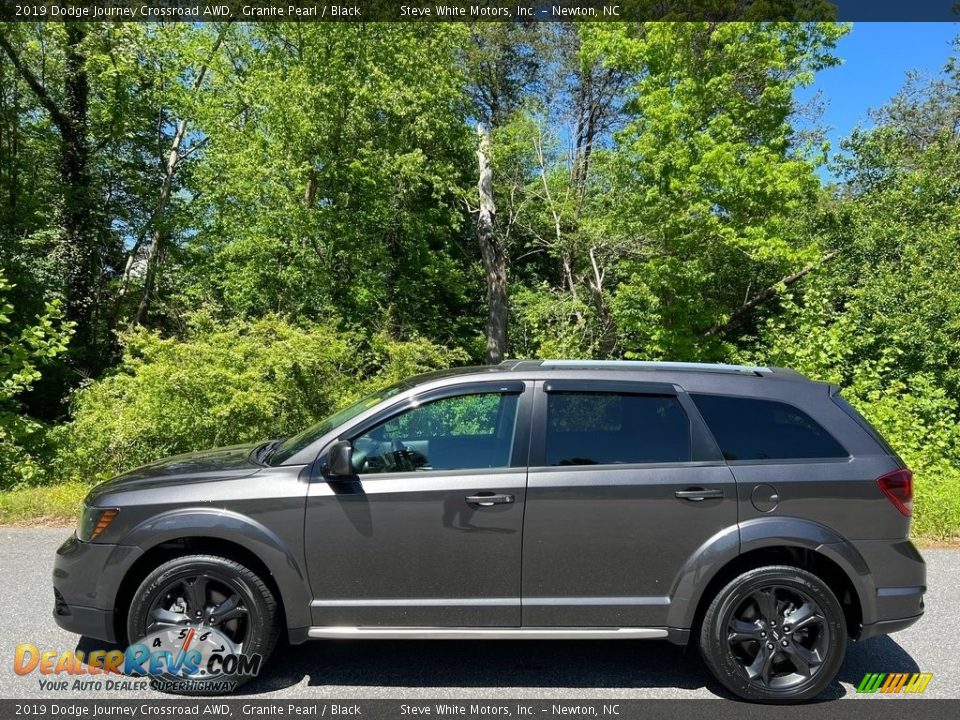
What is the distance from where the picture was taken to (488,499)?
3662mm

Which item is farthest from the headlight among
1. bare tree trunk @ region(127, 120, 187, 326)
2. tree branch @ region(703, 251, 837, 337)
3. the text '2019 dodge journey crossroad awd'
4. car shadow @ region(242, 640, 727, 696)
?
bare tree trunk @ region(127, 120, 187, 326)

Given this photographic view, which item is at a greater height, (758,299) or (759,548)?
(758,299)

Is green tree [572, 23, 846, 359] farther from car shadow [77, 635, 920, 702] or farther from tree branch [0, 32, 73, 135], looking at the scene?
tree branch [0, 32, 73, 135]

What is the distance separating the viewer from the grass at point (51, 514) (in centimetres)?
650

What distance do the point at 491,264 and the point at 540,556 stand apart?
18.1 metres

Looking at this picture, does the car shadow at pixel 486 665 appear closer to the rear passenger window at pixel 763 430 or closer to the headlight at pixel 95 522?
the headlight at pixel 95 522

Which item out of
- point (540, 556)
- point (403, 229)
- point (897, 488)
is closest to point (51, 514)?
point (540, 556)

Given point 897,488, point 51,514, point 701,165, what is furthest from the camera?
point 701,165

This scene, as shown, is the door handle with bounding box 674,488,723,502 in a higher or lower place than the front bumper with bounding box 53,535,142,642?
higher

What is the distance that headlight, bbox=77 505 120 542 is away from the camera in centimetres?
376

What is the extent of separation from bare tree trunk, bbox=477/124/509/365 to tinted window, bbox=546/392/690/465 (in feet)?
55.7

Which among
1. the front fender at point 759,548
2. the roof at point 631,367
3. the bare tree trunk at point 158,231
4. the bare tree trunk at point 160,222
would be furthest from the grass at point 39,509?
the bare tree trunk at point 158,231

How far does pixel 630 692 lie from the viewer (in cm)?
370

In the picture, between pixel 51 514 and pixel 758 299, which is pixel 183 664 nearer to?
pixel 51 514
